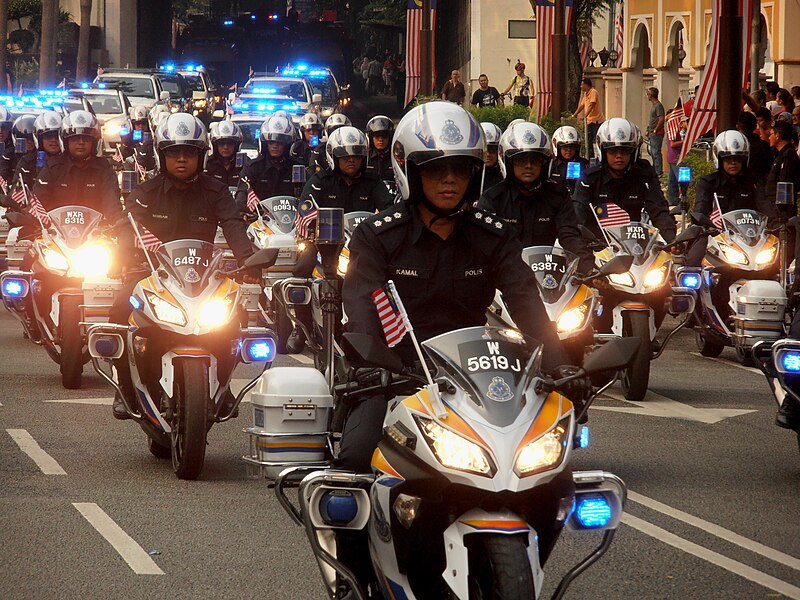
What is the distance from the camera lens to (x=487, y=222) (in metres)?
6.51

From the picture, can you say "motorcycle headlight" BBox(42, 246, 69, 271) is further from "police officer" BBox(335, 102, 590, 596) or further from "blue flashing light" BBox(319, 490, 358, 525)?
"blue flashing light" BBox(319, 490, 358, 525)

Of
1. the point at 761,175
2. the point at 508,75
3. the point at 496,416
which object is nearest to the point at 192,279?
the point at 496,416

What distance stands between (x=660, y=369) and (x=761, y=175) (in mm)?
6158

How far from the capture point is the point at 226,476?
10133 millimetres

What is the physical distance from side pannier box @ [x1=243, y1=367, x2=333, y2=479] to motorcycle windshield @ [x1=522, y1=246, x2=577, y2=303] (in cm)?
575

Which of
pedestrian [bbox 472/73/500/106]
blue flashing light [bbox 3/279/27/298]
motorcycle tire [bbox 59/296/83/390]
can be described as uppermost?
pedestrian [bbox 472/73/500/106]

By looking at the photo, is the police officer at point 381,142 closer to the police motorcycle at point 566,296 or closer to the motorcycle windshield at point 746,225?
the motorcycle windshield at point 746,225

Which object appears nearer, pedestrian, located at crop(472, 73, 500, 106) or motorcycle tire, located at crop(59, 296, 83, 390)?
motorcycle tire, located at crop(59, 296, 83, 390)

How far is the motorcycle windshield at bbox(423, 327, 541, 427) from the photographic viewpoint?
5457mm

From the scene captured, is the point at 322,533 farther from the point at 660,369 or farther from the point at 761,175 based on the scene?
the point at 761,175

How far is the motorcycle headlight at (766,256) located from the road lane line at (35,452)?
7.03 metres

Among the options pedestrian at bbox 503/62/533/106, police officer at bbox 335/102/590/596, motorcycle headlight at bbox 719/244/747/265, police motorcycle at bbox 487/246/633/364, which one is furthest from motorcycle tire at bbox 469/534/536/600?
pedestrian at bbox 503/62/533/106

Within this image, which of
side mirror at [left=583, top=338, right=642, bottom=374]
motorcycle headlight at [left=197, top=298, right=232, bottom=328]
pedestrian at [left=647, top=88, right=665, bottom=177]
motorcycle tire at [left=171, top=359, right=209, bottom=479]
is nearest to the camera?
side mirror at [left=583, top=338, right=642, bottom=374]

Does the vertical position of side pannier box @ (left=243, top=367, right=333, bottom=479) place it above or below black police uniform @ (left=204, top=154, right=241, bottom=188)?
below
